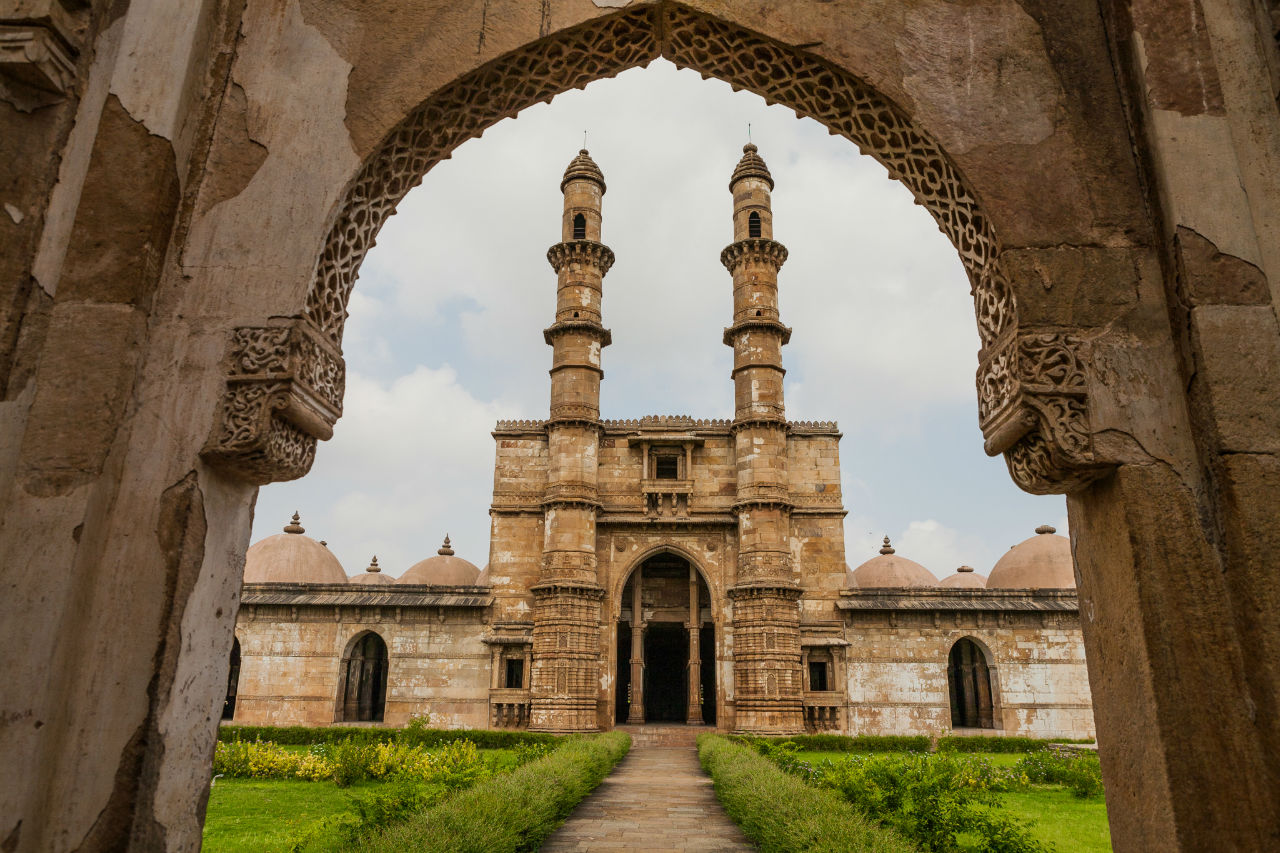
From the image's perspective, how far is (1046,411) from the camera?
2998 millimetres

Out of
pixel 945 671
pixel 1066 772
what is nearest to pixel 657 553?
pixel 945 671

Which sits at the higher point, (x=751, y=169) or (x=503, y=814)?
(x=751, y=169)

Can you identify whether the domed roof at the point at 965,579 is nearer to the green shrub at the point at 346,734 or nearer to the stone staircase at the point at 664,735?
the stone staircase at the point at 664,735

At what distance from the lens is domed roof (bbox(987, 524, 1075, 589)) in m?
23.3

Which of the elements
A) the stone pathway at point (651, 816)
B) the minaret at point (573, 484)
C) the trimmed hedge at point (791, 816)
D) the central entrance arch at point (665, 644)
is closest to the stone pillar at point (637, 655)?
the central entrance arch at point (665, 644)

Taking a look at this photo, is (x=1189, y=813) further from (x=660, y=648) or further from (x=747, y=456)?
(x=660, y=648)

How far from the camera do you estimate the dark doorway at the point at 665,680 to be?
25.7m

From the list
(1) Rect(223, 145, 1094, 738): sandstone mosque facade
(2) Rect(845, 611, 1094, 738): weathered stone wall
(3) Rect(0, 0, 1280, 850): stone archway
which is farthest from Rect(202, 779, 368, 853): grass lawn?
(2) Rect(845, 611, 1094, 738): weathered stone wall

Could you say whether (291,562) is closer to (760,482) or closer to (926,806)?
(760,482)

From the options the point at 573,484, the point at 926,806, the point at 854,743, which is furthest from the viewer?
the point at 573,484

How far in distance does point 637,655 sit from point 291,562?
446 inches

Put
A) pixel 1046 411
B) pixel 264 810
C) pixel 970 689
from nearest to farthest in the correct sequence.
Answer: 1. pixel 1046 411
2. pixel 264 810
3. pixel 970 689

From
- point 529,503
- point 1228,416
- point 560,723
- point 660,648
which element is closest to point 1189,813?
point 1228,416

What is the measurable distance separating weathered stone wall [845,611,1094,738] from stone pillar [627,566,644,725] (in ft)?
16.9
